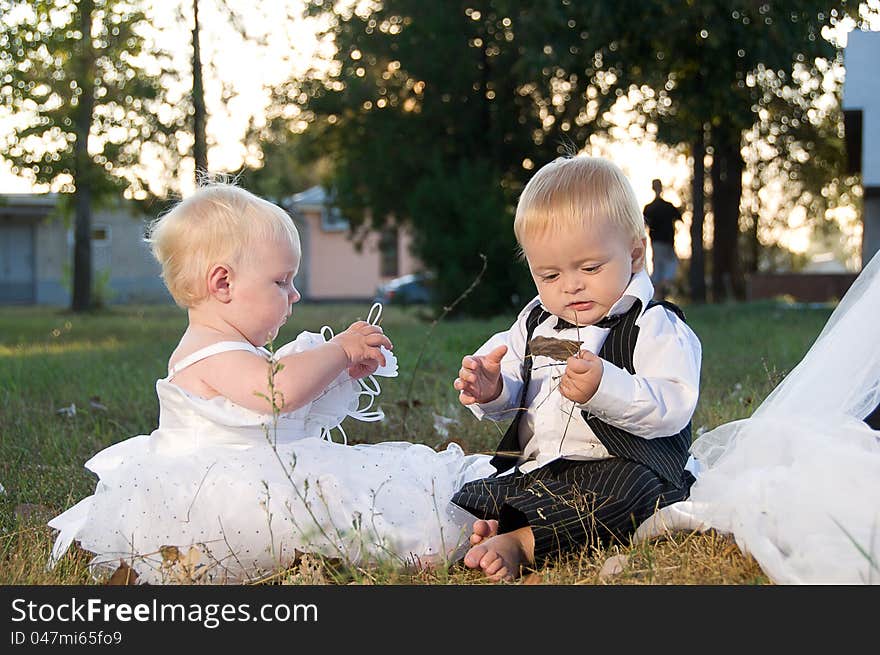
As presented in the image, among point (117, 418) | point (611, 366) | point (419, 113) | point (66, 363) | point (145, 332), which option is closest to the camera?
point (611, 366)

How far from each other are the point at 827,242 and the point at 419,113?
5606 cm

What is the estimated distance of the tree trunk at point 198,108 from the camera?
763 inches

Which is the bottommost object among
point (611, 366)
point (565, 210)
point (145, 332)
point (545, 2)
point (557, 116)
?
point (145, 332)

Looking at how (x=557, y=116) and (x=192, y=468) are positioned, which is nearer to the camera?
(x=192, y=468)

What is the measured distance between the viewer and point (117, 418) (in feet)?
19.1

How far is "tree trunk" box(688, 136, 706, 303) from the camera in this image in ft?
69.6

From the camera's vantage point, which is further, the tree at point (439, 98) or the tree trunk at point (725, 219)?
the tree trunk at point (725, 219)

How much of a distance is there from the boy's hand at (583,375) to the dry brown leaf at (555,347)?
232mm

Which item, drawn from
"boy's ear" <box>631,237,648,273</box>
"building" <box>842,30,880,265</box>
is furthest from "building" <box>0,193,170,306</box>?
"boy's ear" <box>631,237,648,273</box>

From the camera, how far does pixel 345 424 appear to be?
532cm

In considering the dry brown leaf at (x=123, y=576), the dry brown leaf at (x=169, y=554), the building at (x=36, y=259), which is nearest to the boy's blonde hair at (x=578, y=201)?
the dry brown leaf at (x=169, y=554)

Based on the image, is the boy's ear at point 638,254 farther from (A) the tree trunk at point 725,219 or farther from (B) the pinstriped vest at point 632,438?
(A) the tree trunk at point 725,219
